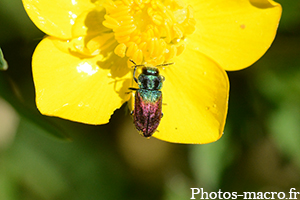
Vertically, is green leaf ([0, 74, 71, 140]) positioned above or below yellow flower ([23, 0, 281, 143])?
below

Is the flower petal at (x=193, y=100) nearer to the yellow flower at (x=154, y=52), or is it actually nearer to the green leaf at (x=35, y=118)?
the yellow flower at (x=154, y=52)

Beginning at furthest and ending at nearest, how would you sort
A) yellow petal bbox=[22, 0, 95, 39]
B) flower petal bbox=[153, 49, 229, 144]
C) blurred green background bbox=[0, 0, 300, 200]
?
1. blurred green background bbox=[0, 0, 300, 200]
2. flower petal bbox=[153, 49, 229, 144]
3. yellow petal bbox=[22, 0, 95, 39]

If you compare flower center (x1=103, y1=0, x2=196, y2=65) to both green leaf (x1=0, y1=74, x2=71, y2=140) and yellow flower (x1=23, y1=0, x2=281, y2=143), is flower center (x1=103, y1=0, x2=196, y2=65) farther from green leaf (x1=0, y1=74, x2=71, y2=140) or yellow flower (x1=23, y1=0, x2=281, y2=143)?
green leaf (x1=0, y1=74, x2=71, y2=140)

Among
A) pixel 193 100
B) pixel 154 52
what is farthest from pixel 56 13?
pixel 193 100

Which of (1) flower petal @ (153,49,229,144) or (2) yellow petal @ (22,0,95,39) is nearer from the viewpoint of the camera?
(2) yellow petal @ (22,0,95,39)

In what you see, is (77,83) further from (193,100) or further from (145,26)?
(193,100)

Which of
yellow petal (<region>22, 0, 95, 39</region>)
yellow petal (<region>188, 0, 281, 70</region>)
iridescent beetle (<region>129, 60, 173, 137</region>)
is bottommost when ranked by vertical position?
iridescent beetle (<region>129, 60, 173, 137</region>)

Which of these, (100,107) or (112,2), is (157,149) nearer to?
(100,107)

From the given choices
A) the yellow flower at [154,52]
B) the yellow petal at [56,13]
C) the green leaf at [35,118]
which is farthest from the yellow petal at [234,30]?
the green leaf at [35,118]

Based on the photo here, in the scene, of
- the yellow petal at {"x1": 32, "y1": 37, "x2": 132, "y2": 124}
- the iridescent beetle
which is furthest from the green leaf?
the iridescent beetle
